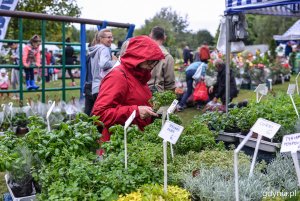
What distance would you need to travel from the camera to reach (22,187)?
2.22m

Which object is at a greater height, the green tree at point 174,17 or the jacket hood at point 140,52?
the green tree at point 174,17

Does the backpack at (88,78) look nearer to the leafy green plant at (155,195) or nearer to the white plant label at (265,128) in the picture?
the leafy green plant at (155,195)

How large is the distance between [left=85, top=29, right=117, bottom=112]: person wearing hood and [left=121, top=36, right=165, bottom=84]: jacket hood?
214 centimetres

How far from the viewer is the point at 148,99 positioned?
2.95 m

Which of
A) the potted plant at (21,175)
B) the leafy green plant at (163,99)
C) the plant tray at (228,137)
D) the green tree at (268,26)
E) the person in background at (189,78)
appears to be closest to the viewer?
the potted plant at (21,175)

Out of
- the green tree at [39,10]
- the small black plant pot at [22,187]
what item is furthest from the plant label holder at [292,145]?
the green tree at [39,10]

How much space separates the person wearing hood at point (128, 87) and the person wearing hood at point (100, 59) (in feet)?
7.00

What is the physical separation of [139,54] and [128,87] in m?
0.25

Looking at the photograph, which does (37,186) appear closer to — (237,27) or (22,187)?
(22,187)

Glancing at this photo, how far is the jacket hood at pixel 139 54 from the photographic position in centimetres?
275

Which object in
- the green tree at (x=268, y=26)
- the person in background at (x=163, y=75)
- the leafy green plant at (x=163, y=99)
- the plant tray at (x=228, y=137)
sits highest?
the green tree at (x=268, y=26)

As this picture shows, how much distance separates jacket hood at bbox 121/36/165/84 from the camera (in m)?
2.75

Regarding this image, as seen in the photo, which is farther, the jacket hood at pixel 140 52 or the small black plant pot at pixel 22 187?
the jacket hood at pixel 140 52

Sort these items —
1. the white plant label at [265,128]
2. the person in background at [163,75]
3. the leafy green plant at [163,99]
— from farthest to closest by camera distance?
the person in background at [163,75] → the leafy green plant at [163,99] → the white plant label at [265,128]
